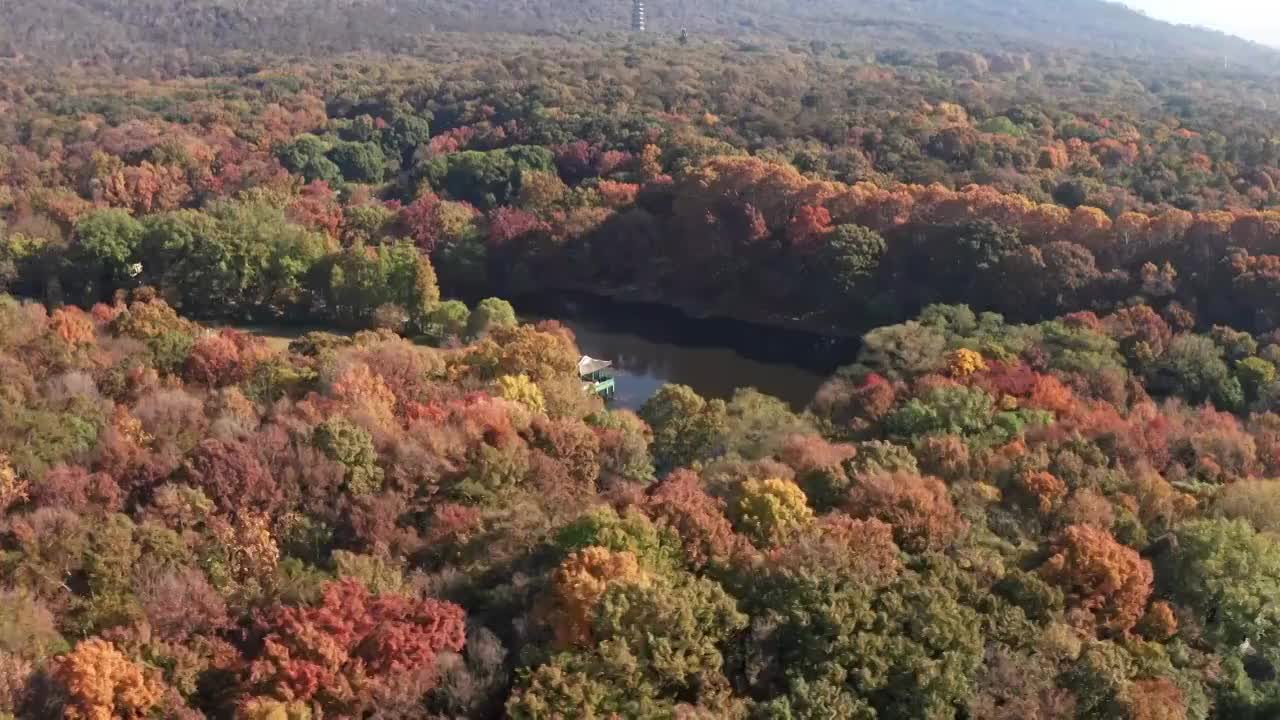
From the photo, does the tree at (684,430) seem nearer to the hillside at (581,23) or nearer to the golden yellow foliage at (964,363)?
the golden yellow foliage at (964,363)

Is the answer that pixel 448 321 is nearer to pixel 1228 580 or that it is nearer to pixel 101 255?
pixel 101 255

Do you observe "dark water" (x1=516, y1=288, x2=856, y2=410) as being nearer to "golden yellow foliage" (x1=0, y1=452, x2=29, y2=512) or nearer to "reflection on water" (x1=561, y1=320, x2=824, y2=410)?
"reflection on water" (x1=561, y1=320, x2=824, y2=410)

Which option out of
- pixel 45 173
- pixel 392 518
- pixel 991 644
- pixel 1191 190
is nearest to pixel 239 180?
pixel 45 173

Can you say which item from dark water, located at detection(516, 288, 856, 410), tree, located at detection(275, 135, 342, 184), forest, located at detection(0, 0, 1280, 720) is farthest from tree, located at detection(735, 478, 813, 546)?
tree, located at detection(275, 135, 342, 184)

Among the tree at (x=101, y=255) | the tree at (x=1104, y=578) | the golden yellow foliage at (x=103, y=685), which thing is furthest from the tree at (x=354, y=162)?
the tree at (x=1104, y=578)

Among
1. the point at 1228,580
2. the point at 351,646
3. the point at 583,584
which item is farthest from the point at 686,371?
the point at 351,646

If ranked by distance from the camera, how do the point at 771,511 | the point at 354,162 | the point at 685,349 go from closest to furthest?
the point at 771,511 < the point at 685,349 < the point at 354,162

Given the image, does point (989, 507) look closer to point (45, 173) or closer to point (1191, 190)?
point (1191, 190)
